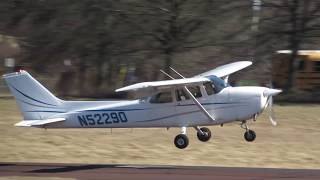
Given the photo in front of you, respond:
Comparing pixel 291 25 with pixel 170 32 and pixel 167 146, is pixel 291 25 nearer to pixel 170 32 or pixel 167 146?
pixel 170 32

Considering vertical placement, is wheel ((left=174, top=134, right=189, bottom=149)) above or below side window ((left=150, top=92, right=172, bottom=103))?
below

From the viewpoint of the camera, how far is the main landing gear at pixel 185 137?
20500 millimetres

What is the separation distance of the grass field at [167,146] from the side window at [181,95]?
3835 millimetres

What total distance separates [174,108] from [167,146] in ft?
18.6

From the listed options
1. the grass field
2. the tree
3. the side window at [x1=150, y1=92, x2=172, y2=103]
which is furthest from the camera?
the tree

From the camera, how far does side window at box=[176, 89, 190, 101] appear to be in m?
20.2

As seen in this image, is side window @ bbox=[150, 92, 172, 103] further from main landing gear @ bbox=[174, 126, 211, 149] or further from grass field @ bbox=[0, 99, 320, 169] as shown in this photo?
grass field @ bbox=[0, 99, 320, 169]

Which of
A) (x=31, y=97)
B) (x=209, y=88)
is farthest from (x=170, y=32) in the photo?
(x=209, y=88)

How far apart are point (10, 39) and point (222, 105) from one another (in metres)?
29.5

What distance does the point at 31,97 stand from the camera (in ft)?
70.9

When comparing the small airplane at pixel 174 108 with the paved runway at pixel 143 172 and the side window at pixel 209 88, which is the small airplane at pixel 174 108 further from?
the paved runway at pixel 143 172

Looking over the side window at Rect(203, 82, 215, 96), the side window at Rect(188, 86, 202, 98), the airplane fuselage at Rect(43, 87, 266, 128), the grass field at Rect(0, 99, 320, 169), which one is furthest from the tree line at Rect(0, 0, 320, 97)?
the side window at Rect(203, 82, 215, 96)

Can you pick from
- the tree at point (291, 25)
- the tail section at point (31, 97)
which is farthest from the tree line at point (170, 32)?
the tail section at point (31, 97)

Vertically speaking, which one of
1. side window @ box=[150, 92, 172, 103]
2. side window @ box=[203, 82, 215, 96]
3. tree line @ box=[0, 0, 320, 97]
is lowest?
side window @ box=[150, 92, 172, 103]
